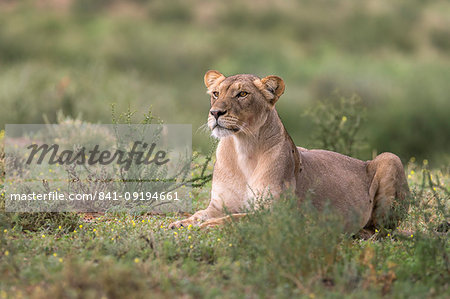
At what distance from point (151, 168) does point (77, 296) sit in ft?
12.5

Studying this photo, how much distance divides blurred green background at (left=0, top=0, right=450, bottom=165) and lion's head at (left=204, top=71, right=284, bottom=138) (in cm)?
1080

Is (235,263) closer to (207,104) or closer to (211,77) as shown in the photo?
(211,77)

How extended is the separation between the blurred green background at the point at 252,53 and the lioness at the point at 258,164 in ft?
34.8

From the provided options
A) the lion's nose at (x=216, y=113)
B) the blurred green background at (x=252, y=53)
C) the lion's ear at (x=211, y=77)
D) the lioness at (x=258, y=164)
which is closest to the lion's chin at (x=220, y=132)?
the lioness at (x=258, y=164)

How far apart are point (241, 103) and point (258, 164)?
1.99 feet

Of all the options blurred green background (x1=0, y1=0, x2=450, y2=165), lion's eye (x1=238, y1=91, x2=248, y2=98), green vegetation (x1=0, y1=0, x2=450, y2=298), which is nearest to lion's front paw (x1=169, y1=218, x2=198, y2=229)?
green vegetation (x1=0, y1=0, x2=450, y2=298)

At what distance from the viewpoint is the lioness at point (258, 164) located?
6.67 metres

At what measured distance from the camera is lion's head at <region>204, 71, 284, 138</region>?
21.5ft

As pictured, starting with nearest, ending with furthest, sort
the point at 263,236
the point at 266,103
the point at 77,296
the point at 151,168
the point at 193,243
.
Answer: the point at 77,296 < the point at 263,236 < the point at 193,243 < the point at 266,103 < the point at 151,168

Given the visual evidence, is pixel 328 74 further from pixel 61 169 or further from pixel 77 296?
pixel 77 296

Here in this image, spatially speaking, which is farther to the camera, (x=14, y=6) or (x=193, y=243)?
(x=14, y=6)

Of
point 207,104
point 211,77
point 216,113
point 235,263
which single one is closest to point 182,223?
point 216,113

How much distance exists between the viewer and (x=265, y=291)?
477cm

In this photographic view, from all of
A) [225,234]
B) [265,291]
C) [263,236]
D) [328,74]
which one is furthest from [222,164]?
[328,74]
